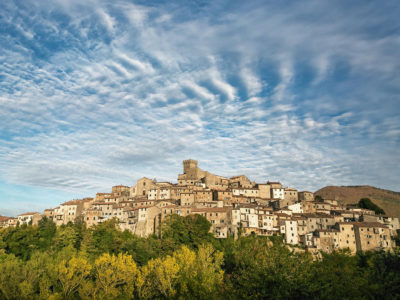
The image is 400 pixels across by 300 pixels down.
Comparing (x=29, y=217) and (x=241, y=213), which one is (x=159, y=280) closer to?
(x=241, y=213)

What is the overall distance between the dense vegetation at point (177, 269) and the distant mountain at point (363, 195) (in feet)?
293

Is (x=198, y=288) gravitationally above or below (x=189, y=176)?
below

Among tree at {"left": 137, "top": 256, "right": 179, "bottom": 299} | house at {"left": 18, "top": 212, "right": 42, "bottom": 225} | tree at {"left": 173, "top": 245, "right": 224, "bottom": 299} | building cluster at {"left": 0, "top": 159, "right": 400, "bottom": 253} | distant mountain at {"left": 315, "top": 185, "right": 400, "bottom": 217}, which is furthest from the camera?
distant mountain at {"left": 315, "top": 185, "right": 400, "bottom": 217}

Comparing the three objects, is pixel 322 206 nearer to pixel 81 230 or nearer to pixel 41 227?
pixel 81 230

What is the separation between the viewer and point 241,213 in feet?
251

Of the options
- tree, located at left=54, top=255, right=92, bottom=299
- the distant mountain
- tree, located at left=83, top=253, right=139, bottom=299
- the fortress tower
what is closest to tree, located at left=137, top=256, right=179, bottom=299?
tree, located at left=83, top=253, right=139, bottom=299

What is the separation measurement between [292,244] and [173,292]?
131ft

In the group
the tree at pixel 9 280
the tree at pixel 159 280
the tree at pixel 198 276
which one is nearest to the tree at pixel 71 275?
the tree at pixel 9 280

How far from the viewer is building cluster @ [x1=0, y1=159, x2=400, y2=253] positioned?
7175 cm

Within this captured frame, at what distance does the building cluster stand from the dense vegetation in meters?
6.27

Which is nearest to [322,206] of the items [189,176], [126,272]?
[189,176]

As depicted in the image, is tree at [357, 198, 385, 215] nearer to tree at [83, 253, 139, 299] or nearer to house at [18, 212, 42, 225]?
tree at [83, 253, 139, 299]

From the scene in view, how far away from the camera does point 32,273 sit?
49.2 meters

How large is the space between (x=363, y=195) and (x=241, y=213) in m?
97.6
